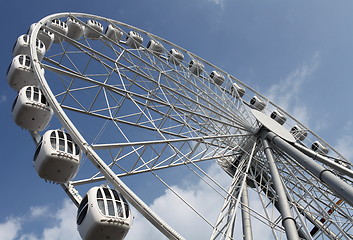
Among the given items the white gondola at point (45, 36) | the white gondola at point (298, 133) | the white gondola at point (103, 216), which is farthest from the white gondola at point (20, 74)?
the white gondola at point (298, 133)

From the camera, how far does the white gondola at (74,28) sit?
1736 cm

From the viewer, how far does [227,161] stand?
19344 millimetres

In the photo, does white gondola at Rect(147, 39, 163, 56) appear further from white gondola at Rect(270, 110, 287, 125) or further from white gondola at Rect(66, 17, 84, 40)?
white gondola at Rect(270, 110, 287, 125)

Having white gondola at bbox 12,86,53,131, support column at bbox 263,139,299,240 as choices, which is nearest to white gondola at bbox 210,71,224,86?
support column at bbox 263,139,299,240

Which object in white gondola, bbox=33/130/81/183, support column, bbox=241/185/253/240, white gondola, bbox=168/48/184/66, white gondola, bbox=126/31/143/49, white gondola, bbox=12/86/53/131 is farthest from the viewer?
white gondola, bbox=168/48/184/66

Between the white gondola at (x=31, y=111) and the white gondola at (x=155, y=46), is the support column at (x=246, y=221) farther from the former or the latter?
the white gondola at (x=155, y=46)

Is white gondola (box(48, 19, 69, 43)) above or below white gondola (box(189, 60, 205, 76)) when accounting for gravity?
below

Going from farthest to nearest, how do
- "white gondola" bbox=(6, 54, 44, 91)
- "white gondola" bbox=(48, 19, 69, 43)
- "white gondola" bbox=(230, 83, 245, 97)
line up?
1. "white gondola" bbox=(230, 83, 245, 97)
2. "white gondola" bbox=(48, 19, 69, 43)
3. "white gondola" bbox=(6, 54, 44, 91)

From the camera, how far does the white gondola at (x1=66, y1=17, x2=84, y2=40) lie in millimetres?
17361

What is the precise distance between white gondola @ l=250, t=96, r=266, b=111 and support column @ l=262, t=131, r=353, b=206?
735cm

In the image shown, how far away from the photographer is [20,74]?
12.8 meters

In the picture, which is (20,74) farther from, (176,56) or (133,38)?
(176,56)

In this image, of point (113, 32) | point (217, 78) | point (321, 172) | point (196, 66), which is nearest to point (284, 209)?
point (321, 172)

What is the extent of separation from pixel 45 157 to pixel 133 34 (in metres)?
12.6
